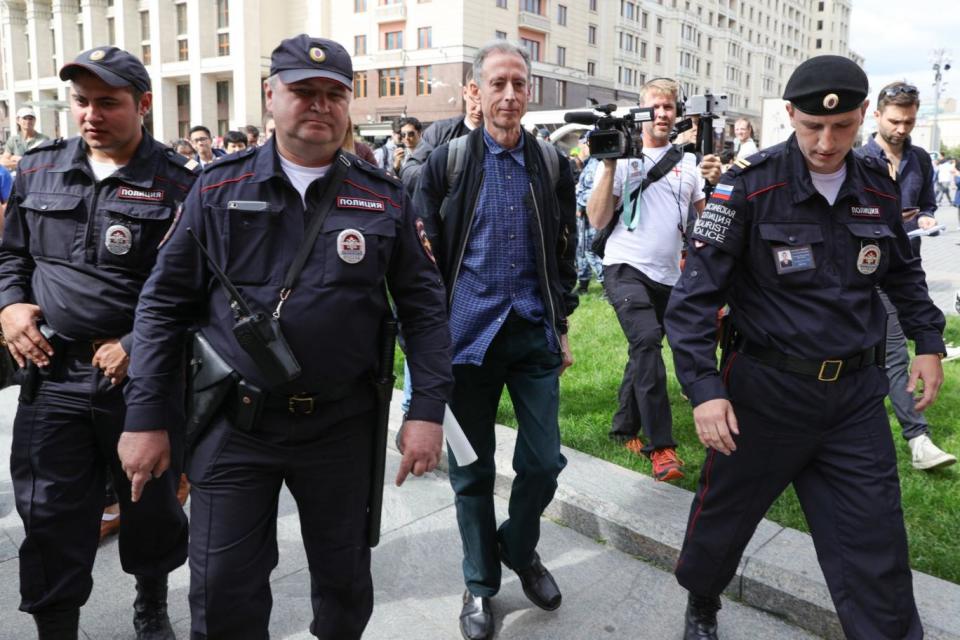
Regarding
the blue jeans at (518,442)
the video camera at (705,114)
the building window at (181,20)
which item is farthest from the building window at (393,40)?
the blue jeans at (518,442)

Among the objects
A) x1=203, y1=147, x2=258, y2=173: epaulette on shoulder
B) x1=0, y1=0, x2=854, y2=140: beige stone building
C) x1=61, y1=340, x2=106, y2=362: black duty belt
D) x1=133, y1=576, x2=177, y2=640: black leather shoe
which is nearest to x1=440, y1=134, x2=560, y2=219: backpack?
x1=203, y1=147, x2=258, y2=173: epaulette on shoulder

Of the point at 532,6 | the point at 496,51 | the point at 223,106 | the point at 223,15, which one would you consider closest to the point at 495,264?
the point at 496,51

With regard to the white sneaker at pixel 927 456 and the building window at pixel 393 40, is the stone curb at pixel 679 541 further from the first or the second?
the building window at pixel 393 40

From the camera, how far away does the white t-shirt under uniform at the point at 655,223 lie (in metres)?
4.58

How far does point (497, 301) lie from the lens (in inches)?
120

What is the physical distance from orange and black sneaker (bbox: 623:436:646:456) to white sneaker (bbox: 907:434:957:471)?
145 cm

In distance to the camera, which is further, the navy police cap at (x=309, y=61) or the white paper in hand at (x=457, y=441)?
the white paper in hand at (x=457, y=441)

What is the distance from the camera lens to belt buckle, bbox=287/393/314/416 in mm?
2260

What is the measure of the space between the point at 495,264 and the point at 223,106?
2391 inches

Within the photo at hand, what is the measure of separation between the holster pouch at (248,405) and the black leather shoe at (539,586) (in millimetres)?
1388

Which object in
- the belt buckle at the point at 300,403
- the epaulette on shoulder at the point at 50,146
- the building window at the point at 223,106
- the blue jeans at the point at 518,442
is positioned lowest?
the blue jeans at the point at 518,442

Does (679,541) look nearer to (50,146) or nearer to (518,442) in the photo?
(518,442)

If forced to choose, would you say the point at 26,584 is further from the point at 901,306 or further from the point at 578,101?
the point at 578,101

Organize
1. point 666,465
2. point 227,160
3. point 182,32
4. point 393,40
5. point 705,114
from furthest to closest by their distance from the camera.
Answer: point 182,32
point 393,40
point 666,465
point 705,114
point 227,160
